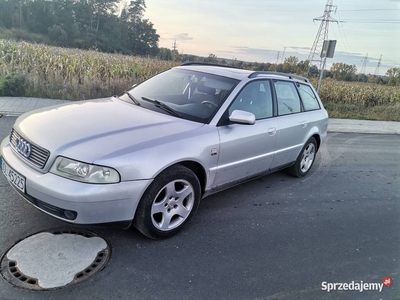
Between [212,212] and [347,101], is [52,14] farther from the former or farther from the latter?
[212,212]

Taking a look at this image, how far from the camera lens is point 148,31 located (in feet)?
221

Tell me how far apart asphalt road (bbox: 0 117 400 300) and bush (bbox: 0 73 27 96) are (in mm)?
6750

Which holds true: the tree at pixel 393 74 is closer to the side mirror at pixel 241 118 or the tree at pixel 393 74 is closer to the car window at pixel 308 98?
the car window at pixel 308 98

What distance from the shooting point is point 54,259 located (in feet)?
8.57

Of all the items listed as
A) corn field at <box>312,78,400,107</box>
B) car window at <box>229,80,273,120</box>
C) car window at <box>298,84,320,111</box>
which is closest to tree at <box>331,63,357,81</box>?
corn field at <box>312,78,400,107</box>

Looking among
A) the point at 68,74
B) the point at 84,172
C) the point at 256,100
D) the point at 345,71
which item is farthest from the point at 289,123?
the point at 345,71

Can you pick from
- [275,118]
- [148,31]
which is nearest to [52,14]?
[148,31]

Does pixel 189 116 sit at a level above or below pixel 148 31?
below

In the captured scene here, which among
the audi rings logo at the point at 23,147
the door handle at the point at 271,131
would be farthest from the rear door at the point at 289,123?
the audi rings logo at the point at 23,147

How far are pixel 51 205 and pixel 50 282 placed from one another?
0.59 meters

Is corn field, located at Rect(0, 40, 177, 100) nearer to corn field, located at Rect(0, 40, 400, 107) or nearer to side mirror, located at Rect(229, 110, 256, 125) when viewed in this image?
corn field, located at Rect(0, 40, 400, 107)

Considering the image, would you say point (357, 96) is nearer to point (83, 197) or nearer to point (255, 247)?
point (255, 247)

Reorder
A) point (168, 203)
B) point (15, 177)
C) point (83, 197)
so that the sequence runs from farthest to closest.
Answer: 1. point (168, 203)
2. point (15, 177)
3. point (83, 197)

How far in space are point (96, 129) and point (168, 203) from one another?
3.29 feet
